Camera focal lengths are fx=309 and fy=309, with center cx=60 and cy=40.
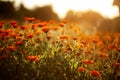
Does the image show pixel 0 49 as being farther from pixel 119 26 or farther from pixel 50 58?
pixel 119 26

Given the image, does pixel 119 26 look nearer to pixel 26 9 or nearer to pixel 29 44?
pixel 29 44

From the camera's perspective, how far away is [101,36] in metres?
11.7

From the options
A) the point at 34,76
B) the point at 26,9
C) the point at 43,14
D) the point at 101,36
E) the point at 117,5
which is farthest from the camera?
the point at 43,14

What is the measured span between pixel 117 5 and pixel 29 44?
143 inches

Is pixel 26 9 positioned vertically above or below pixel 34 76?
above

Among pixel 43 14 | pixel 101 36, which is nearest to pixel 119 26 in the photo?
pixel 101 36

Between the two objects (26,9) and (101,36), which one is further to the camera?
(26,9)

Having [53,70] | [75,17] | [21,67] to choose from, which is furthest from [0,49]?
[75,17]

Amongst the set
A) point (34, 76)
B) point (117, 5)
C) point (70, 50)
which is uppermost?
point (117, 5)

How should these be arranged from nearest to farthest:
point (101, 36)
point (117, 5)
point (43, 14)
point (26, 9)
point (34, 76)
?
point (34, 76) → point (117, 5) → point (101, 36) → point (26, 9) → point (43, 14)

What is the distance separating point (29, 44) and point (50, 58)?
2.20ft

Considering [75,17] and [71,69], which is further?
[75,17]

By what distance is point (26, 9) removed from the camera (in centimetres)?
2445

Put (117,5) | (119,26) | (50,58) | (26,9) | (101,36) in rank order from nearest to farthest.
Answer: (50,58)
(117,5)
(101,36)
(119,26)
(26,9)
